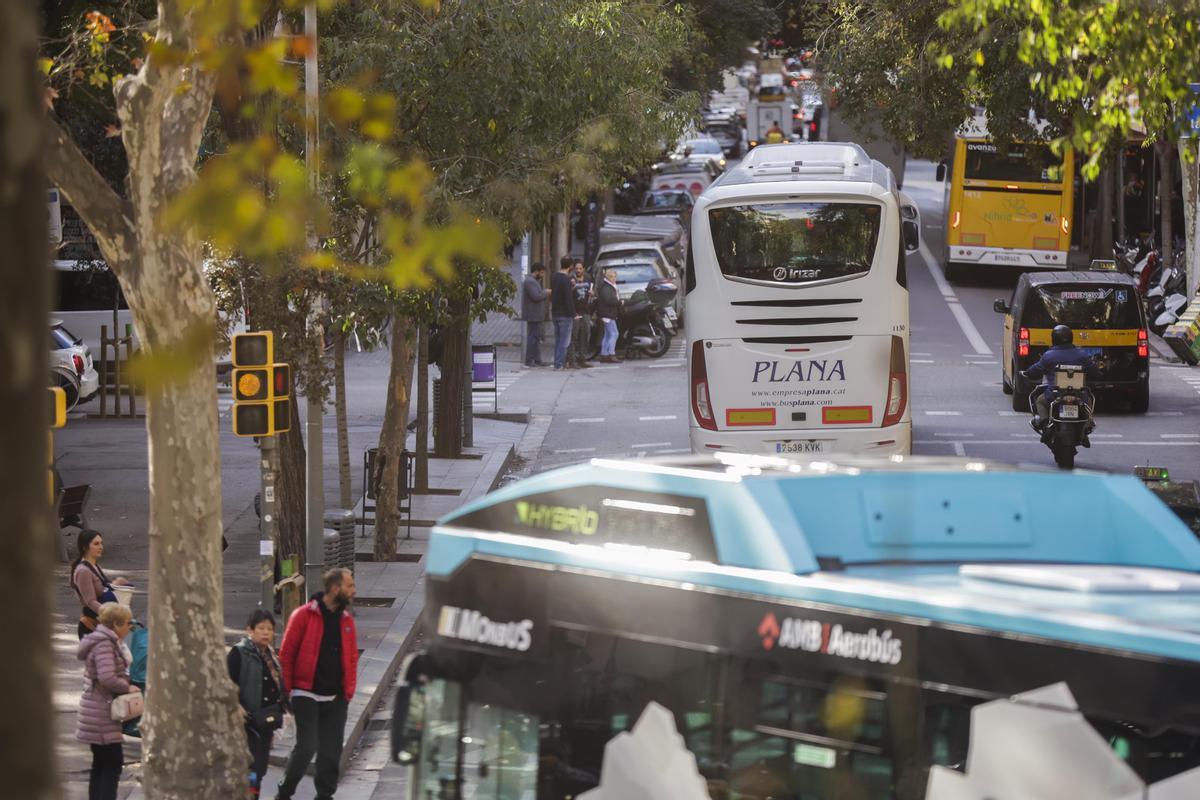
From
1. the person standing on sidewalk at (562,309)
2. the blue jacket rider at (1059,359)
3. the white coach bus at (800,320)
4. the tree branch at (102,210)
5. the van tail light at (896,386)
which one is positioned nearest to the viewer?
the tree branch at (102,210)

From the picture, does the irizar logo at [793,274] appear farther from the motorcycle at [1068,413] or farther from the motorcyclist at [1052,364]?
the motorcycle at [1068,413]

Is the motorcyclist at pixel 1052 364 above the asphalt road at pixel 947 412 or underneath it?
above

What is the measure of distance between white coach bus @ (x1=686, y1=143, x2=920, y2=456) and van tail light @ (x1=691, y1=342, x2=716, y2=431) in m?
0.01

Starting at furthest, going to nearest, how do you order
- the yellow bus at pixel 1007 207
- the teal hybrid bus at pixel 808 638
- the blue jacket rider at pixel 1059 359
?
the yellow bus at pixel 1007 207 → the blue jacket rider at pixel 1059 359 → the teal hybrid bus at pixel 808 638

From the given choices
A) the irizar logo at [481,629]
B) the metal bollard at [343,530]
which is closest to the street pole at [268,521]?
the metal bollard at [343,530]

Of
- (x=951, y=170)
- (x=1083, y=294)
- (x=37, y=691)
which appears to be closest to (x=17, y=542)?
(x=37, y=691)

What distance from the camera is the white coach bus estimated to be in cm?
1767

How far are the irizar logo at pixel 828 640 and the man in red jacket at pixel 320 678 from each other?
4.88m

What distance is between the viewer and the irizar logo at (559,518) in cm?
628

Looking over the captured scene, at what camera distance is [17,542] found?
2.33 m

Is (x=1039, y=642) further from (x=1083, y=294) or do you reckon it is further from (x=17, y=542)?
(x=1083, y=294)

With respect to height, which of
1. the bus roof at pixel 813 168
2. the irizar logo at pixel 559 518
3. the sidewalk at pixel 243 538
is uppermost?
the bus roof at pixel 813 168

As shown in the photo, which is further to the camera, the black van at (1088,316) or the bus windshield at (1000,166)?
the bus windshield at (1000,166)

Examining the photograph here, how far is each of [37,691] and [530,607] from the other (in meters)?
3.98
